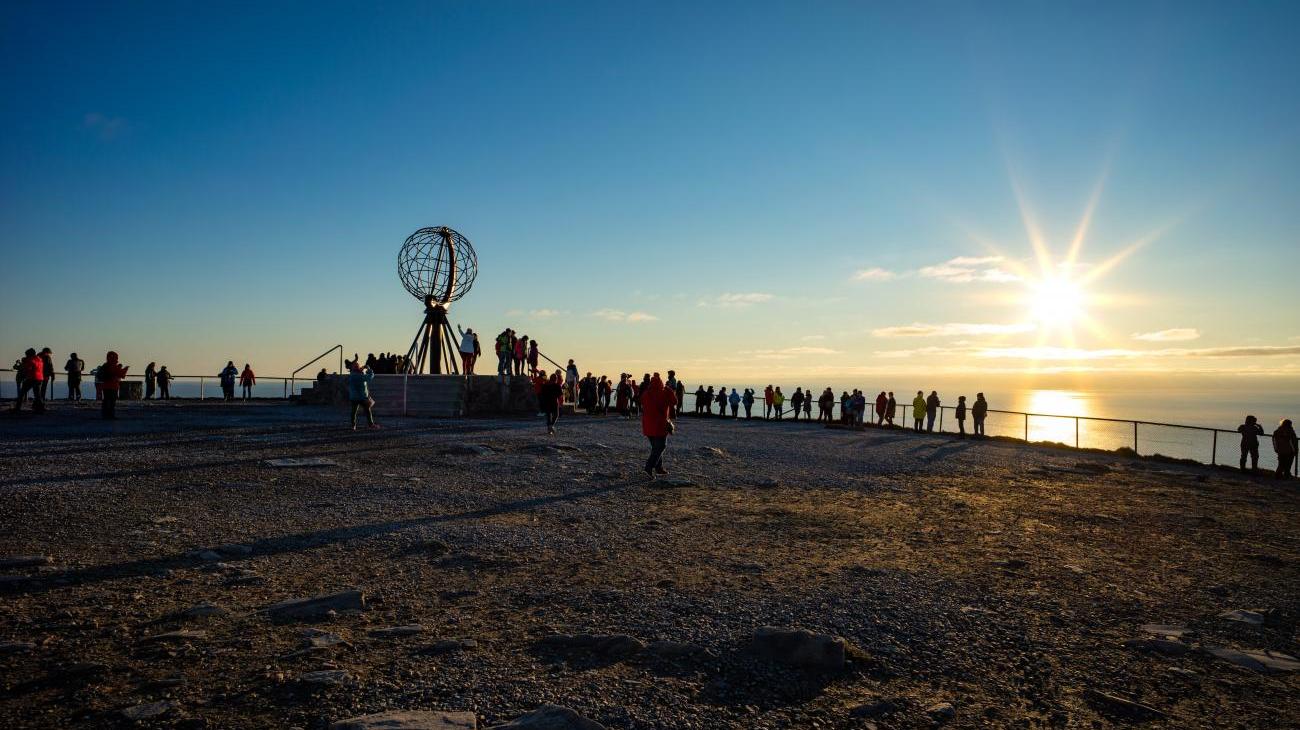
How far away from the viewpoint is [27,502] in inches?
325

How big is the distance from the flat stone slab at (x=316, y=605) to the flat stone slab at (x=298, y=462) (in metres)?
6.69

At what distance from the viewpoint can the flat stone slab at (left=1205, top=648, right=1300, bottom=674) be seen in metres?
4.82

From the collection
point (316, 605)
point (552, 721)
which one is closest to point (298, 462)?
point (316, 605)

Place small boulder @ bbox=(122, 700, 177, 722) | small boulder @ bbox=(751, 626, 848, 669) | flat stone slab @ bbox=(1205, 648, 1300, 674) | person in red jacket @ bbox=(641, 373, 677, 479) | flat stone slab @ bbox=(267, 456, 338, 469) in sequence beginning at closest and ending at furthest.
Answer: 1. small boulder @ bbox=(122, 700, 177, 722)
2. small boulder @ bbox=(751, 626, 848, 669)
3. flat stone slab @ bbox=(1205, 648, 1300, 674)
4. flat stone slab @ bbox=(267, 456, 338, 469)
5. person in red jacket @ bbox=(641, 373, 677, 479)

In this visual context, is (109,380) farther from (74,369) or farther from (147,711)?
(147,711)

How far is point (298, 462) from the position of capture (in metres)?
11.7

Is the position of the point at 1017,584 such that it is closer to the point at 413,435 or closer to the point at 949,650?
the point at 949,650

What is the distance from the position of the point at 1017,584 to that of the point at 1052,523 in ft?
12.2

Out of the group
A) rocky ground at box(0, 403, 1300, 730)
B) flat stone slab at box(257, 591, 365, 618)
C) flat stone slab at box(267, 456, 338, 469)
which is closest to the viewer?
rocky ground at box(0, 403, 1300, 730)

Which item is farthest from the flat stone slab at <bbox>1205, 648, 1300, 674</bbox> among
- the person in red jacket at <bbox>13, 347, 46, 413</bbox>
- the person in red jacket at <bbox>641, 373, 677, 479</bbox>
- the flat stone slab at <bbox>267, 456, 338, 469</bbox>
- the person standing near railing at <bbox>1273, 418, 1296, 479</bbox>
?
the person in red jacket at <bbox>13, 347, 46, 413</bbox>

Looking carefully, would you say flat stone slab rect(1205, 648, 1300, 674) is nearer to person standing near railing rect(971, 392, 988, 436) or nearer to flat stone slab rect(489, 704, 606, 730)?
flat stone slab rect(489, 704, 606, 730)

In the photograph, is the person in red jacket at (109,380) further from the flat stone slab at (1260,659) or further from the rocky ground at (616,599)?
the flat stone slab at (1260,659)

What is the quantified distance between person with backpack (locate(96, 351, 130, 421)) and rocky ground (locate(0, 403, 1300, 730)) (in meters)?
5.47

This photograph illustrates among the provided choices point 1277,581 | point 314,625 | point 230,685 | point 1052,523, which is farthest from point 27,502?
point 1277,581
